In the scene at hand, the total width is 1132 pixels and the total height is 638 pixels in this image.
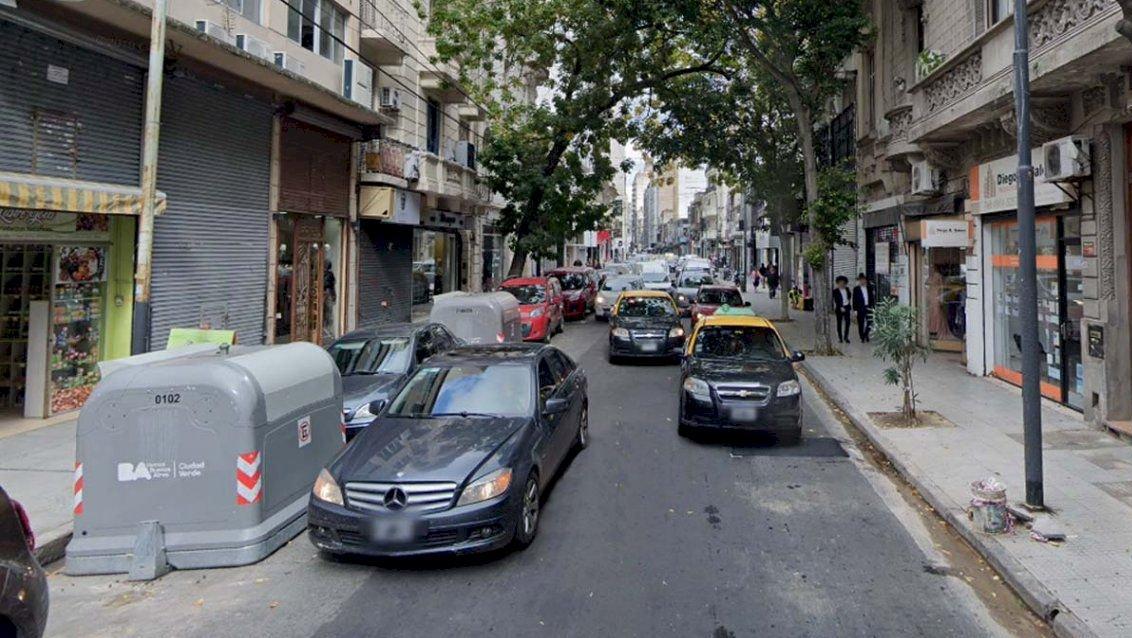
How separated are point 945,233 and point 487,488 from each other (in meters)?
12.2

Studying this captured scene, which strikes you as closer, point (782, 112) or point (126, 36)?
point (126, 36)

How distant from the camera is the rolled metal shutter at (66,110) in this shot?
905cm

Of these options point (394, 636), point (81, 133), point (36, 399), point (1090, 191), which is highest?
point (81, 133)

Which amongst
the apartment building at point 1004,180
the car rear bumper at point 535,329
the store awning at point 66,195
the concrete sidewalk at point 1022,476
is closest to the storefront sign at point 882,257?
the apartment building at point 1004,180

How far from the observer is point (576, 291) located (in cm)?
2706

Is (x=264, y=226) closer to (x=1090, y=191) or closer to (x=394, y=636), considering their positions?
(x=394, y=636)

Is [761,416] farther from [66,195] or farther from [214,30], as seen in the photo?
[214,30]

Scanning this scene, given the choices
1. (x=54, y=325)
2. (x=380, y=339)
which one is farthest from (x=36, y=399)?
(x=380, y=339)

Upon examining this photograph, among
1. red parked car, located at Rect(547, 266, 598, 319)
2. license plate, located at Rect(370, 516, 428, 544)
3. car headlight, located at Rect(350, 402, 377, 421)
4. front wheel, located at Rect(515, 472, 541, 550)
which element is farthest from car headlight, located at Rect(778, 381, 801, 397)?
red parked car, located at Rect(547, 266, 598, 319)

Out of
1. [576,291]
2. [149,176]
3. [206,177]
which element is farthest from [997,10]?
[576,291]

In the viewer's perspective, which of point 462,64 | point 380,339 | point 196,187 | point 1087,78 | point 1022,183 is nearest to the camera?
point 1022,183

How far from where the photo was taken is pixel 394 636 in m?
4.39

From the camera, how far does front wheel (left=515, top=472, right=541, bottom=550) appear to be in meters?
5.65

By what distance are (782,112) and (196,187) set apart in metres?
18.1
